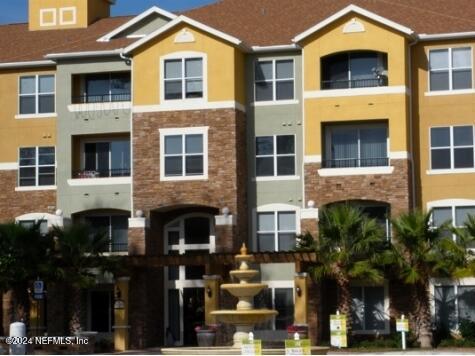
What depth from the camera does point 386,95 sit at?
50.0m

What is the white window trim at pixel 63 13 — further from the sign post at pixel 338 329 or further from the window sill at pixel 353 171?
the sign post at pixel 338 329

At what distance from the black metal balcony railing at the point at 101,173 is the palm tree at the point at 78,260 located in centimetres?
447

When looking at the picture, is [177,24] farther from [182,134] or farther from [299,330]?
[299,330]

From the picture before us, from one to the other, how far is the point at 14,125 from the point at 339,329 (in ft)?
60.2

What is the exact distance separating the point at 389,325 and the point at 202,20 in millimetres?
16038

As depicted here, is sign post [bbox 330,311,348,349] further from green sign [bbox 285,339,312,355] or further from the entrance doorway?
green sign [bbox 285,339,312,355]

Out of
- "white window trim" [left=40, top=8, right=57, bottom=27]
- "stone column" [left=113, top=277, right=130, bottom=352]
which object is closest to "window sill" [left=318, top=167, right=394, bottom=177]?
"stone column" [left=113, top=277, right=130, bottom=352]

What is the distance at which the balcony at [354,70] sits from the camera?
5084 cm

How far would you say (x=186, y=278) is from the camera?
5331 cm

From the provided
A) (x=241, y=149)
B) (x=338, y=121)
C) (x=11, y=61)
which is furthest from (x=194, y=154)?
(x=11, y=61)

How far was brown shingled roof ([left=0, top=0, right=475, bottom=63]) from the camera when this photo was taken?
52.1m

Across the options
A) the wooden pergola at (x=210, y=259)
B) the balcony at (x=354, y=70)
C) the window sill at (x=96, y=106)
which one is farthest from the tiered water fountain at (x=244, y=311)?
the window sill at (x=96, y=106)

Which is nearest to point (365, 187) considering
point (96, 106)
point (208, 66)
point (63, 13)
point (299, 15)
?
point (208, 66)

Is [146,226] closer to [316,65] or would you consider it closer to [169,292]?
[169,292]
